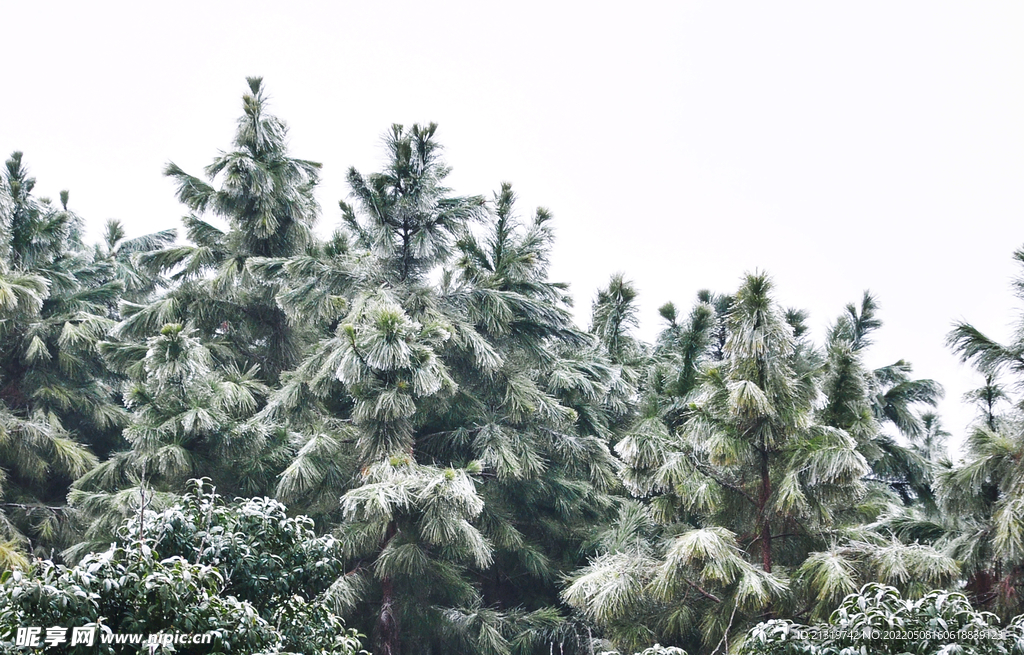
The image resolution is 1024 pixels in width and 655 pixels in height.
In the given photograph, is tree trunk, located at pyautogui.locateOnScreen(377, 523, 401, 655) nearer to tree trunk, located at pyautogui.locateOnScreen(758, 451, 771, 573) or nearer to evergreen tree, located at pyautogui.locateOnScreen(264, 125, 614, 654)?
evergreen tree, located at pyautogui.locateOnScreen(264, 125, 614, 654)

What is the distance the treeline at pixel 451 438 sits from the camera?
558 cm

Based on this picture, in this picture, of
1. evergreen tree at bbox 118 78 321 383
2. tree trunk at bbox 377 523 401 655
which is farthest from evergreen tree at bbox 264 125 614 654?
evergreen tree at bbox 118 78 321 383

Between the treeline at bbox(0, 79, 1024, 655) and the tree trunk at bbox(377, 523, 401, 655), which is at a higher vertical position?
the treeline at bbox(0, 79, 1024, 655)

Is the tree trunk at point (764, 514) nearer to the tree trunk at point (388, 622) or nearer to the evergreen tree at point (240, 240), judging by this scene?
the tree trunk at point (388, 622)

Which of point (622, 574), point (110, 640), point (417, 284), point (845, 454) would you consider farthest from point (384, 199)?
point (110, 640)

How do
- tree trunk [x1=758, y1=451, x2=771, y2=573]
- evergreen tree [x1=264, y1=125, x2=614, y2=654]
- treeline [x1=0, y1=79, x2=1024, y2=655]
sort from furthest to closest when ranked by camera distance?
evergreen tree [x1=264, y1=125, x2=614, y2=654] < tree trunk [x1=758, y1=451, x2=771, y2=573] < treeline [x1=0, y1=79, x2=1024, y2=655]

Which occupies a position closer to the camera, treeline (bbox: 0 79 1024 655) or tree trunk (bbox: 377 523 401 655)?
treeline (bbox: 0 79 1024 655)

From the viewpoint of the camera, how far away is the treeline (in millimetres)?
5578

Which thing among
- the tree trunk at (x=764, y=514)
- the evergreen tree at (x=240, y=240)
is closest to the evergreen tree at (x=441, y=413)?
the evergreen tree at (x=240, y=240)

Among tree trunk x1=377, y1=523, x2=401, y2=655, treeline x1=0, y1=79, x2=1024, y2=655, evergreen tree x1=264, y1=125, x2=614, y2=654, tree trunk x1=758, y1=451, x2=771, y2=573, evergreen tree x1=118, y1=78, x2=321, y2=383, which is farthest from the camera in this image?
evergreen tree x1=118, y1=78, x2=321, y2=383

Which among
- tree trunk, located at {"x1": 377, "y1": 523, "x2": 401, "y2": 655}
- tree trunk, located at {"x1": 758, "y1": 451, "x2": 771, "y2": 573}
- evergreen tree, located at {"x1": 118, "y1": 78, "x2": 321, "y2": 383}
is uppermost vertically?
evergreen tree, located at {"x1": 118, "y1": 78, "x2": 321, "y2": 383}

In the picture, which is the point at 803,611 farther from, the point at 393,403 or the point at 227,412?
the point at 227,412

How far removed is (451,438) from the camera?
8.82 meters

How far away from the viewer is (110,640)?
3154 millimetres
